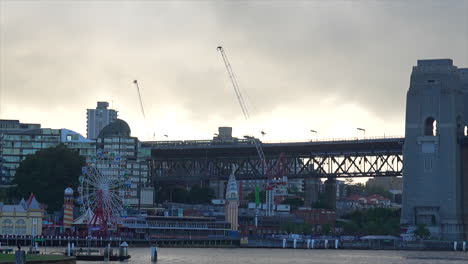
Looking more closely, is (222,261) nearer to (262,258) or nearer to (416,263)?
(262,258)

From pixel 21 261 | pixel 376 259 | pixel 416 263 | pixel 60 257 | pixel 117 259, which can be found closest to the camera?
pixel 21 261

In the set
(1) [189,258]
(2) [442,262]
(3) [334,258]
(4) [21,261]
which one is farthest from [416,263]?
(4) [21,261]

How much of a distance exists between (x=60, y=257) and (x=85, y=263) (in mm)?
21956

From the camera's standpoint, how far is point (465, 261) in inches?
7170

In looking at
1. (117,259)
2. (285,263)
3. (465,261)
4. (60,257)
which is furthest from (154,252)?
(465,261)

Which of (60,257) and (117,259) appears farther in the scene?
(117,259)

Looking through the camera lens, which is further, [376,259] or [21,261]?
[376,259]

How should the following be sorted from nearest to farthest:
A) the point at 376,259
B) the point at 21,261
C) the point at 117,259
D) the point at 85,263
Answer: the point at 21,261
the point at 85,263
the point at 117,259
the point at 376,259

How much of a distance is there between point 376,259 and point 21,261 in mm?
92812

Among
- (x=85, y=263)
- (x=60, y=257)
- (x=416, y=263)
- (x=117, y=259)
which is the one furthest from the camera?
(x=416, y=263)

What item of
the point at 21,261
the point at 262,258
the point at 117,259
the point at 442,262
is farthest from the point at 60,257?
the point at 442,262

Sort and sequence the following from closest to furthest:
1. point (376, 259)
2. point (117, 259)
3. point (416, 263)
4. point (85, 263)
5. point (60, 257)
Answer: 1. point (60, 257)
2. point (85, 263)
3. point (117, 259)
4. point (416, 263)
5. point (376, 259)

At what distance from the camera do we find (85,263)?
5925 inches

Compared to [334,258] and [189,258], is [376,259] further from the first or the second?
[189,258]
